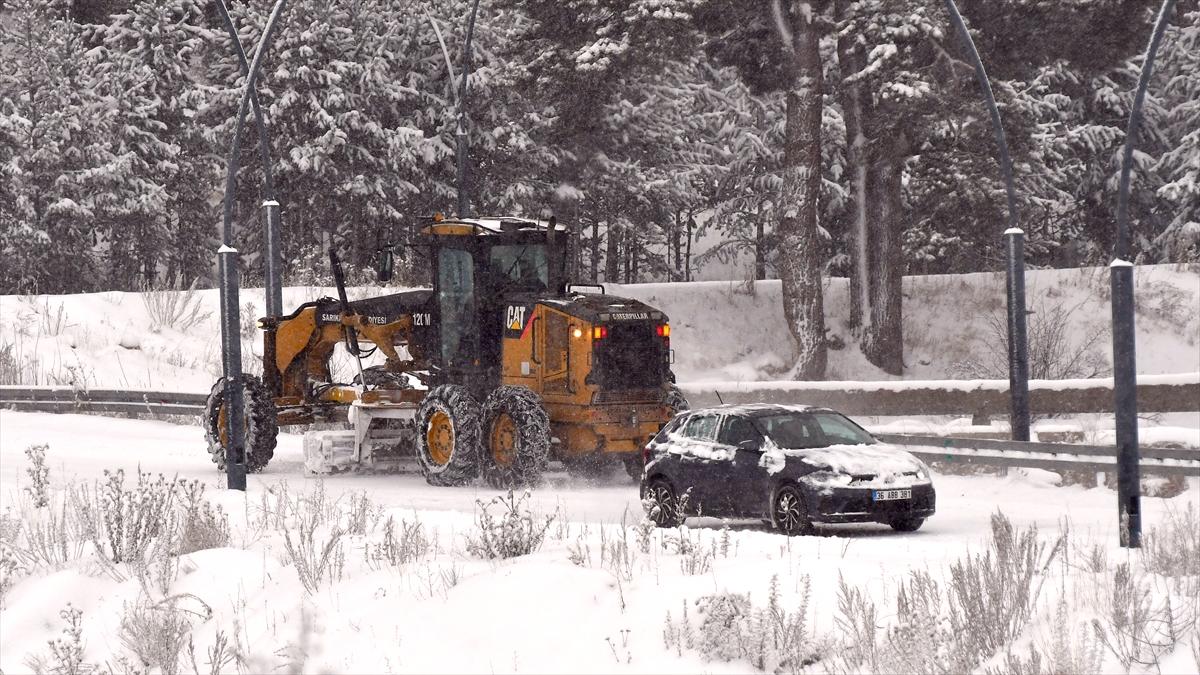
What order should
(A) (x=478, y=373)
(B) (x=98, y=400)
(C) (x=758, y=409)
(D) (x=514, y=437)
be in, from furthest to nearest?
(B) (x=98, y=400) → (A) (x=478, y=373) → (D) (x=514, y=437) → (C) (x=758, y=409)

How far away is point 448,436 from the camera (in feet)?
65.7

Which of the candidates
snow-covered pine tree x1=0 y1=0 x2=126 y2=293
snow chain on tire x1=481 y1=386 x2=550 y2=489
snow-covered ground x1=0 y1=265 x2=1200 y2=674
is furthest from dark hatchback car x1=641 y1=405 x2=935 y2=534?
snow-covered pine tree x1=0 y1=0 x2=126 y2=293

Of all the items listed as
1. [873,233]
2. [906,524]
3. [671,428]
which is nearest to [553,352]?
[671,428]

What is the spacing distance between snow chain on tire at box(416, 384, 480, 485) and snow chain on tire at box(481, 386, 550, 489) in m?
0.18

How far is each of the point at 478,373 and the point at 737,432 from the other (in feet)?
19.2

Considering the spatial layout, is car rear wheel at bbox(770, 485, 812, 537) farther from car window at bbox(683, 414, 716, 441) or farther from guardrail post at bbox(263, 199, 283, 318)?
guardrail post at bbox(263, 199, 283, 318)

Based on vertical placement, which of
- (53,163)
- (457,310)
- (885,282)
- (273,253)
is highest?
(53,163)

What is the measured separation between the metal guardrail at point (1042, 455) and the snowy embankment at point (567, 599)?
2609mm

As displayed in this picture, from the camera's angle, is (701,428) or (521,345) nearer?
(701,428)

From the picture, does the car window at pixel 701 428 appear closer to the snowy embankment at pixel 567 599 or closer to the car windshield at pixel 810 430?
the car windshield at pixel 810 430

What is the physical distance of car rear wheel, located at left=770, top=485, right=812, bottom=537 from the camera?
14.7 m

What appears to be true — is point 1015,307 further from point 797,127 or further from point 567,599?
point 797,127

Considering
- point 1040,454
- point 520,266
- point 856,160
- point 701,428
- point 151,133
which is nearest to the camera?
point 701,428

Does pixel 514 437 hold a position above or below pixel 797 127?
below
